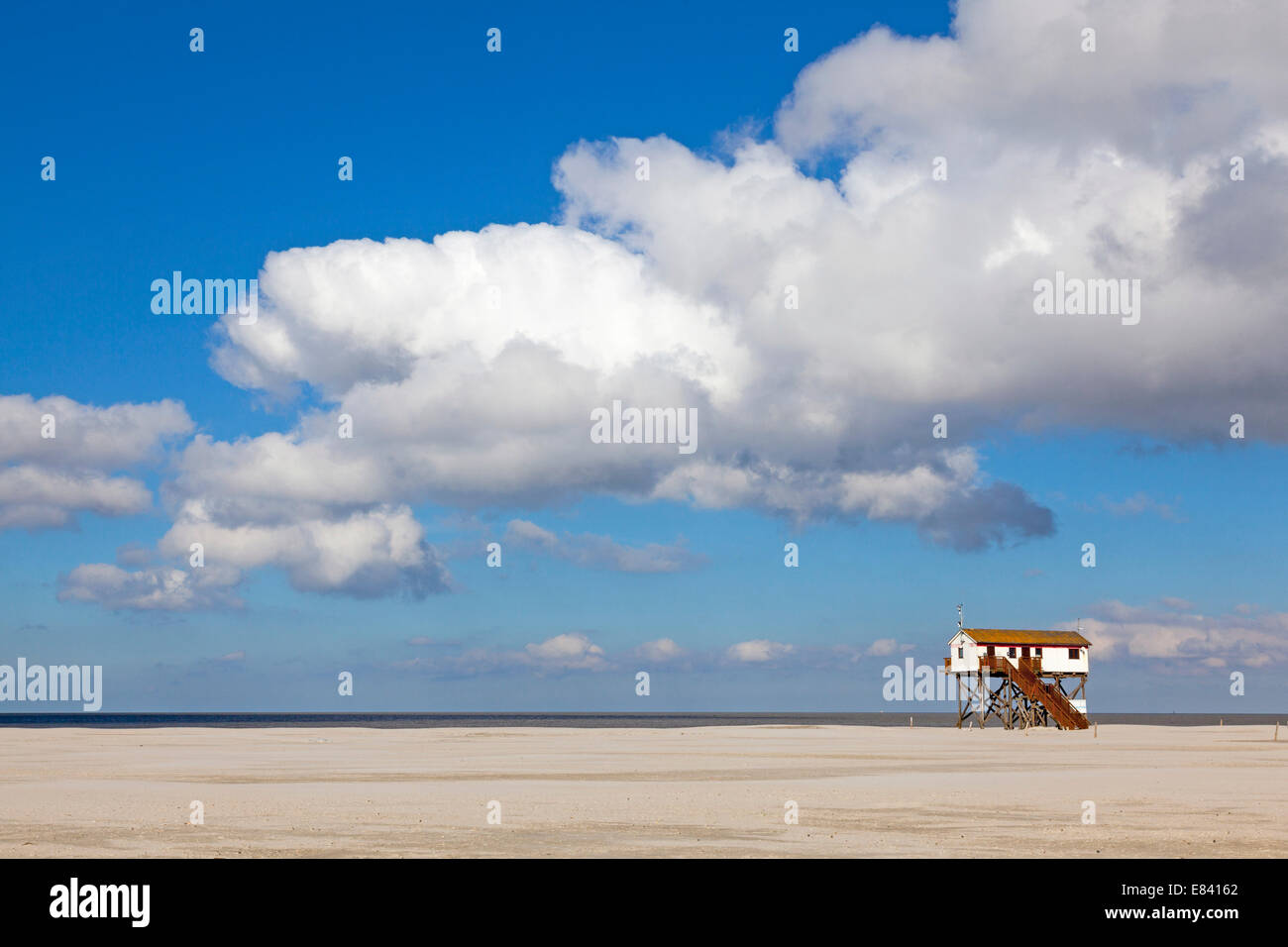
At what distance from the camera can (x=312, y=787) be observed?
36.2 metres

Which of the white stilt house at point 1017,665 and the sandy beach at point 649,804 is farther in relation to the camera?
the white stilt house at point 1017,665

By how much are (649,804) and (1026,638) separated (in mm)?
72858

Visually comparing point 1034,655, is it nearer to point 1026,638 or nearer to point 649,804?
point 1026,638

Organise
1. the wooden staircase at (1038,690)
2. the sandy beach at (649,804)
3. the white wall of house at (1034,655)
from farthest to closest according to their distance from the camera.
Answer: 1. the white wall of house at (1034,655)
2. the wooden staircase at (1038,690)
3. the sandy beach at (649,804)

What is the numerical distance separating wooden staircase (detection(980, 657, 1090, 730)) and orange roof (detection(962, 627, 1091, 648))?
1.48 meters

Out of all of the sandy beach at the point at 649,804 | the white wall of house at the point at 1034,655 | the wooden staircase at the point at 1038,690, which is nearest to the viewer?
the sandy beach at the point at 649,804

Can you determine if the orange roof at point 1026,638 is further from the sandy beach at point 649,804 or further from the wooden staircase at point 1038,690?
the sandy beach at point 649,804

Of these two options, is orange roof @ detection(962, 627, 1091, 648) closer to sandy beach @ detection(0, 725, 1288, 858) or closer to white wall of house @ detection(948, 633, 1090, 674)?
white wall of house @ detection(948, 633, 1090, 674)

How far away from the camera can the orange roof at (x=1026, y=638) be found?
314 ft

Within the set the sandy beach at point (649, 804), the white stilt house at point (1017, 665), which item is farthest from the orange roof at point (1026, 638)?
the sandy beach at point (649, 804)

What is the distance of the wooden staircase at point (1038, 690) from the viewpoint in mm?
90562

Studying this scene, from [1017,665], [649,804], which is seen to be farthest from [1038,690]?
[649,804]
